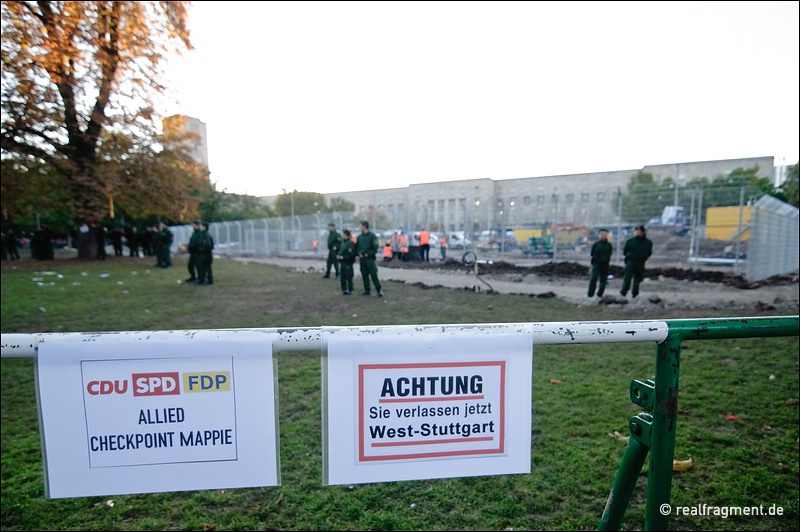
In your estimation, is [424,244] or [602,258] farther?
[424,244]

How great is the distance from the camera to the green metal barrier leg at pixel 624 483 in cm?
145

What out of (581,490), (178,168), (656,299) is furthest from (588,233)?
(178,168)

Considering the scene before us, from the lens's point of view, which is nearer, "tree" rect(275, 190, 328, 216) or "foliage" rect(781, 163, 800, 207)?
"foliage" rect(781, 163, 800, 207)

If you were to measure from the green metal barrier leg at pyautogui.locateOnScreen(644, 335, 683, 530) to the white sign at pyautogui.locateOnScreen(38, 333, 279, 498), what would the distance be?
45.5 inches

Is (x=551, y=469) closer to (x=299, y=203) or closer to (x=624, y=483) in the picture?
(x=624, y=483)

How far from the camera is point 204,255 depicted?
1348cm

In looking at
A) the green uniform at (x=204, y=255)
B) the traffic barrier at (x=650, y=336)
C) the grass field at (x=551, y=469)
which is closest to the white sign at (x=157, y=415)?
the traffic barrier at (x=650, y=336)

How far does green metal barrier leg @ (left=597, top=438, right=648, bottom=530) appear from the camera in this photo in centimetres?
145

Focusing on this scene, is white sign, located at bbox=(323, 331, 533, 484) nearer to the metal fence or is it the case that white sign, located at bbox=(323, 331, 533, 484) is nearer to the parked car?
the metal fence

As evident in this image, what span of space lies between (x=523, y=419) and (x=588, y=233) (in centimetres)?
1975

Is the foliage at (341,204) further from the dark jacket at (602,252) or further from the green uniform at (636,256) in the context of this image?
the green uniform at (636,256)

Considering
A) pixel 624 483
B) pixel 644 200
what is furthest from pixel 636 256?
pixel 624 483

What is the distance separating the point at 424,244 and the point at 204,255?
11234mm

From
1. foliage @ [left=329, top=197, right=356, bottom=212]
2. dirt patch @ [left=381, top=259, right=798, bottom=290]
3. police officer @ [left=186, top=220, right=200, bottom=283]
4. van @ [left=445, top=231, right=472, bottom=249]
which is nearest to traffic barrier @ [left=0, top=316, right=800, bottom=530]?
police officer @ [left=186, top=220, right=200, bottom=283]
